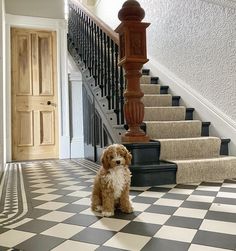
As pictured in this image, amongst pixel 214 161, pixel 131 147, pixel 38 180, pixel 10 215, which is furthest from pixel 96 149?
pixel 10 215

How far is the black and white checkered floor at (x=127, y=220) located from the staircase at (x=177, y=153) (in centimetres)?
11

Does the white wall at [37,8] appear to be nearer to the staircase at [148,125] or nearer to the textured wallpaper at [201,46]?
the staircase at [148,125]

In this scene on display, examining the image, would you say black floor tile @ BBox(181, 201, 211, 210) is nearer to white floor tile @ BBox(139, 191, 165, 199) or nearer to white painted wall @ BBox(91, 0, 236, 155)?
white floor tile @ BBox(139, 191, 165, 199)

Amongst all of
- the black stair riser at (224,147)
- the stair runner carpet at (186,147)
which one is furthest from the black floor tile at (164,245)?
the black stair riser at (224,147)

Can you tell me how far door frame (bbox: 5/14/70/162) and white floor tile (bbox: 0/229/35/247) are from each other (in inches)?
124

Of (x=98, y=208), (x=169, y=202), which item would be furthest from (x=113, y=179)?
(x=169, y=202)

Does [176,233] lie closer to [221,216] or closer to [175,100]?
[221,216]

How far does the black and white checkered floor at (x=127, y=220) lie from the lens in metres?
1.18

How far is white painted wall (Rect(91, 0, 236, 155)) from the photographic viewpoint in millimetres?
2729

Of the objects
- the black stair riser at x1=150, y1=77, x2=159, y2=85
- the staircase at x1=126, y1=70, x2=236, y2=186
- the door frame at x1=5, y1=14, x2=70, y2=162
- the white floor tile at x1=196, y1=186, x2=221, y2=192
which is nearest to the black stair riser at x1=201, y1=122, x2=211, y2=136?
the staircase at x1=126, y1=70, x2=236, y2=186

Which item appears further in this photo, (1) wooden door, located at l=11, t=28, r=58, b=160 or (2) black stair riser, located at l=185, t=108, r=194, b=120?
(1) wooden door, located at l=11, t=28, r=58, b=160

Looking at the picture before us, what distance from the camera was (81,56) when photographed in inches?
168

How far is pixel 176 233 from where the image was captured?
128 cm

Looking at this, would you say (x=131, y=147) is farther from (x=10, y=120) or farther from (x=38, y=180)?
(x=10, y=120)
